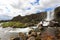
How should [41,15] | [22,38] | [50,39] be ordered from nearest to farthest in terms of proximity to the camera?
[50,39] < [22,38] < [41,15]

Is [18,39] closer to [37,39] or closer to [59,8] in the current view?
[37,39]

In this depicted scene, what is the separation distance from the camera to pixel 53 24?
1692 inches

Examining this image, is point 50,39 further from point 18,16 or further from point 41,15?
point 18,16

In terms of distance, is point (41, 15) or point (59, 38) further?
point (41, 15)

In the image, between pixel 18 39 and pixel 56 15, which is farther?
pixel 56 15

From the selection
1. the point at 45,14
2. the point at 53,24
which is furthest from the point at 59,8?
the point at 53,24

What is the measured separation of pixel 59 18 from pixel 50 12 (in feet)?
15.1

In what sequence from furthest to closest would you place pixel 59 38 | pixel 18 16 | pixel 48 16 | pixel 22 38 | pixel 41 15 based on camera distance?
pixel 18 16
pixel 41 15
pixel 48 16
pixel 22 38
pixel 59 38

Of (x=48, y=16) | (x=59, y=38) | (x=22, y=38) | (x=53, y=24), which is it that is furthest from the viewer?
(x=48, y=16)

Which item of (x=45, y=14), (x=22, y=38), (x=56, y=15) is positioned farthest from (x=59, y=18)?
(x=22, y=38)

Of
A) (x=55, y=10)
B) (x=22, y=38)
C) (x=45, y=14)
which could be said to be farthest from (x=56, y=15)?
(x=22, y=38)

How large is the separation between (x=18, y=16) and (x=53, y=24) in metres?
35.2

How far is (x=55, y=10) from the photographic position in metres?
60.4

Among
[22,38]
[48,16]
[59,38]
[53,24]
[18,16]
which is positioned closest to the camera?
[59,38]
